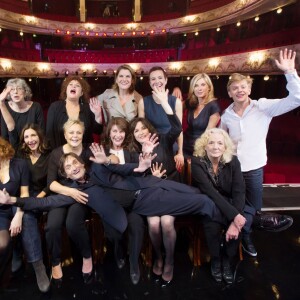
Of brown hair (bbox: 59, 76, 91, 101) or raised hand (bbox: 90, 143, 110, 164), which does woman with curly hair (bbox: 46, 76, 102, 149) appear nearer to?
brown hair (bbox: 59, 76, 91, 101)

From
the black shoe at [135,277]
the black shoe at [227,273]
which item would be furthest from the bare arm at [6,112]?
the black shoe at [227,273]

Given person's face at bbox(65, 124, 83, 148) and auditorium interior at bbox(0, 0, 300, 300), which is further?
person's face at bbox(65, 124, 83, 148)

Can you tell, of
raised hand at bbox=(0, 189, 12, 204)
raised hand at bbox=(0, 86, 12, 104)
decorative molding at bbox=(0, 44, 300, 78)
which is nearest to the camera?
raised hand at bbox=(0, 189, 12, 204)

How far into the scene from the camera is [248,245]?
1.80 meters

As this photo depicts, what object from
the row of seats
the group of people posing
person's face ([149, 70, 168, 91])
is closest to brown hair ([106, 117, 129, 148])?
the group of people posing

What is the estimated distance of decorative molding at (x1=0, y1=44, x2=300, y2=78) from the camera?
24.0ft

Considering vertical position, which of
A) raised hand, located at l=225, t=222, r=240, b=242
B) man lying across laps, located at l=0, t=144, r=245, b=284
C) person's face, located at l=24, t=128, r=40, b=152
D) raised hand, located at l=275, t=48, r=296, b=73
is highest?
raised hand, located at l=275, t=48, r=296, b=73

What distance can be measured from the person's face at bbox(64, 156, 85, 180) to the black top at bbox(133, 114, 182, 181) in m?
0.46

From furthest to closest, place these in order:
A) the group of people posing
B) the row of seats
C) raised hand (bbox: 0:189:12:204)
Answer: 1. the row of seats
2. the group of people posing
3. raised hand (bbox: 0:189:12:204)

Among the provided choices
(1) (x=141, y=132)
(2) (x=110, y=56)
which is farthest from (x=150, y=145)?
(2) (x=110, y=56)

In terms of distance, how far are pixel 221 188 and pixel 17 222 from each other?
1.17m

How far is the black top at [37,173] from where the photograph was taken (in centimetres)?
167

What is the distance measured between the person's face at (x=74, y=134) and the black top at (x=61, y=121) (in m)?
0.31

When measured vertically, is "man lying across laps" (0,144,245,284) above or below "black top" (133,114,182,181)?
below
